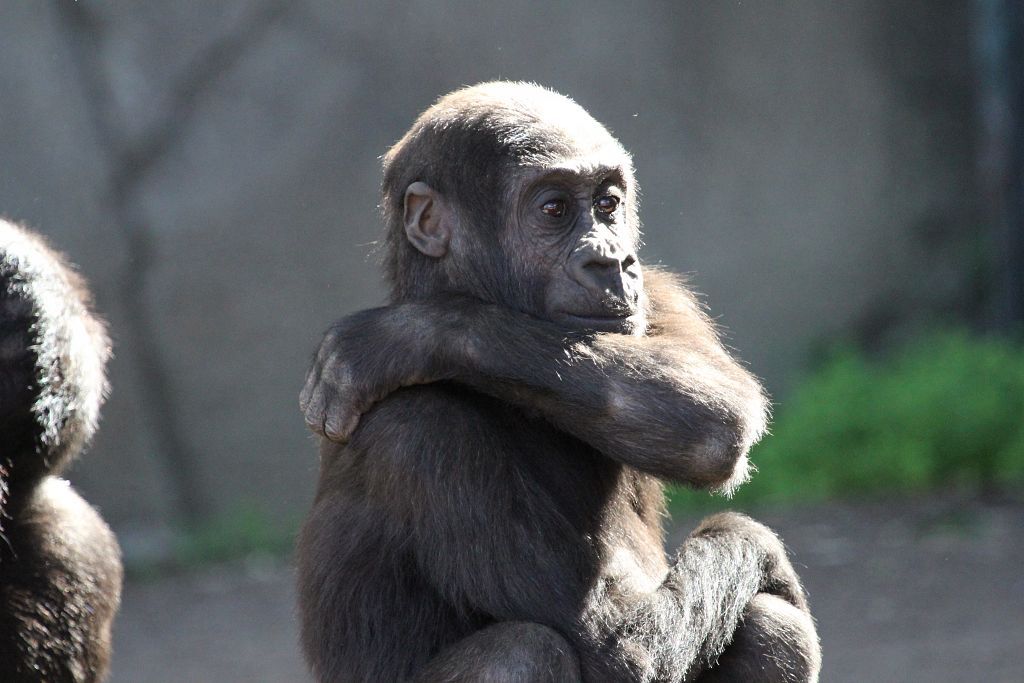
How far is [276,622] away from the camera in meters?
7.34

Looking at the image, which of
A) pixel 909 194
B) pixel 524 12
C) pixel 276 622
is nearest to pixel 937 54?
pixel 909 194

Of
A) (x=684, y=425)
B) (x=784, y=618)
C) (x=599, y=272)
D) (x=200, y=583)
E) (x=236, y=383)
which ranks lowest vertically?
(x=200, y=583)

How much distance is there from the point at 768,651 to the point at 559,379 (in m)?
0.89

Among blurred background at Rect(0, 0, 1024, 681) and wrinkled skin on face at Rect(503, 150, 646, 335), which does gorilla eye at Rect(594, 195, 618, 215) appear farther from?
blurred background at Rect(0, 0, 1024, 681)

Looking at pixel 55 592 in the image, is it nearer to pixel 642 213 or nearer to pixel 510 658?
pixel 510 658

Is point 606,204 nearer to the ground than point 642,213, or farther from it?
farther from it

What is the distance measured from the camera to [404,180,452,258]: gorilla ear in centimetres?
347

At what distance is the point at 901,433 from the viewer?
8.64 metres

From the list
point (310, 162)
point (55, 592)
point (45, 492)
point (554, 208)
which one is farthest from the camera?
point (310, 162)

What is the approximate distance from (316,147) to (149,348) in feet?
5.47

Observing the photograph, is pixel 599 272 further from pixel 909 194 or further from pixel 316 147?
pixel 909 194

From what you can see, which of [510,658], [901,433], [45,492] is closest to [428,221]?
[510,658]

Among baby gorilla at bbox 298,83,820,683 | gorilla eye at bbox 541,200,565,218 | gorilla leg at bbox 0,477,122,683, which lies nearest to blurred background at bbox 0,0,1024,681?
gorilla leg at bbox 0,477,122,683

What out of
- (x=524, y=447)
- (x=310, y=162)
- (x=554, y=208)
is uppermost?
(x=554, y=208)
